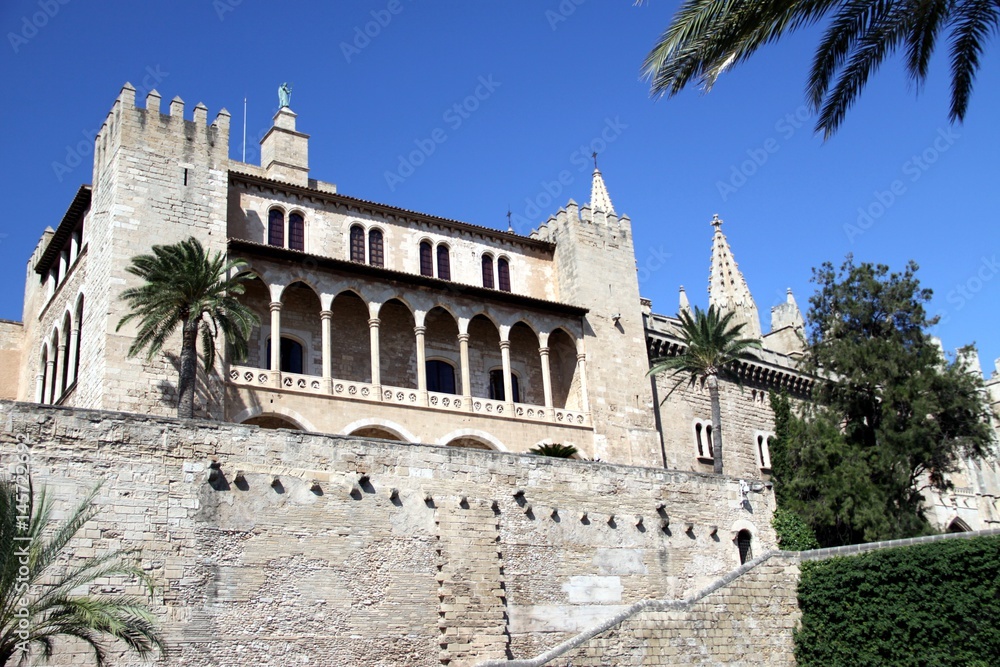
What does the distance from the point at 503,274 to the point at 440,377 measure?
506 centimetres

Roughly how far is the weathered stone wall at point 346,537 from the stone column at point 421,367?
26.5 ft

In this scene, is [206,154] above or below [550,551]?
above

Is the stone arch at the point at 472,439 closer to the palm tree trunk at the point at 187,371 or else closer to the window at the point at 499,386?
the window at the point at 499,386

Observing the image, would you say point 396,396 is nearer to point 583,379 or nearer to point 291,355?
point 291,355

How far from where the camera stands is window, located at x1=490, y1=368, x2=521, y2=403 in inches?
1470

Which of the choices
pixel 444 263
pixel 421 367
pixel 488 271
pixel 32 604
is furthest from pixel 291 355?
pixel 32 604

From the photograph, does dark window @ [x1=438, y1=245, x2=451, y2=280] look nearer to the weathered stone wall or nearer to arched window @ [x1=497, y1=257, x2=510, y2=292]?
arched window @ [x1=497, y1=257, x2=510, y2=292]

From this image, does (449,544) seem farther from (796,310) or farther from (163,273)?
(796,310)

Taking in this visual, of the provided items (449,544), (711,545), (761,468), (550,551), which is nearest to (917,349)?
(761,468)

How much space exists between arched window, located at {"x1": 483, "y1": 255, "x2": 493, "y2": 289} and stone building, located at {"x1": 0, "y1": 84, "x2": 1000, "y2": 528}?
5cm

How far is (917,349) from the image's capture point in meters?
38.2

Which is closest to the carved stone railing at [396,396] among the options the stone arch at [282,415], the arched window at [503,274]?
the stone arch at [282,415]

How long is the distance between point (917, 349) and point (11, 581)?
31768 mm

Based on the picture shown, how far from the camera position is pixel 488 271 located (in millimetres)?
38781
